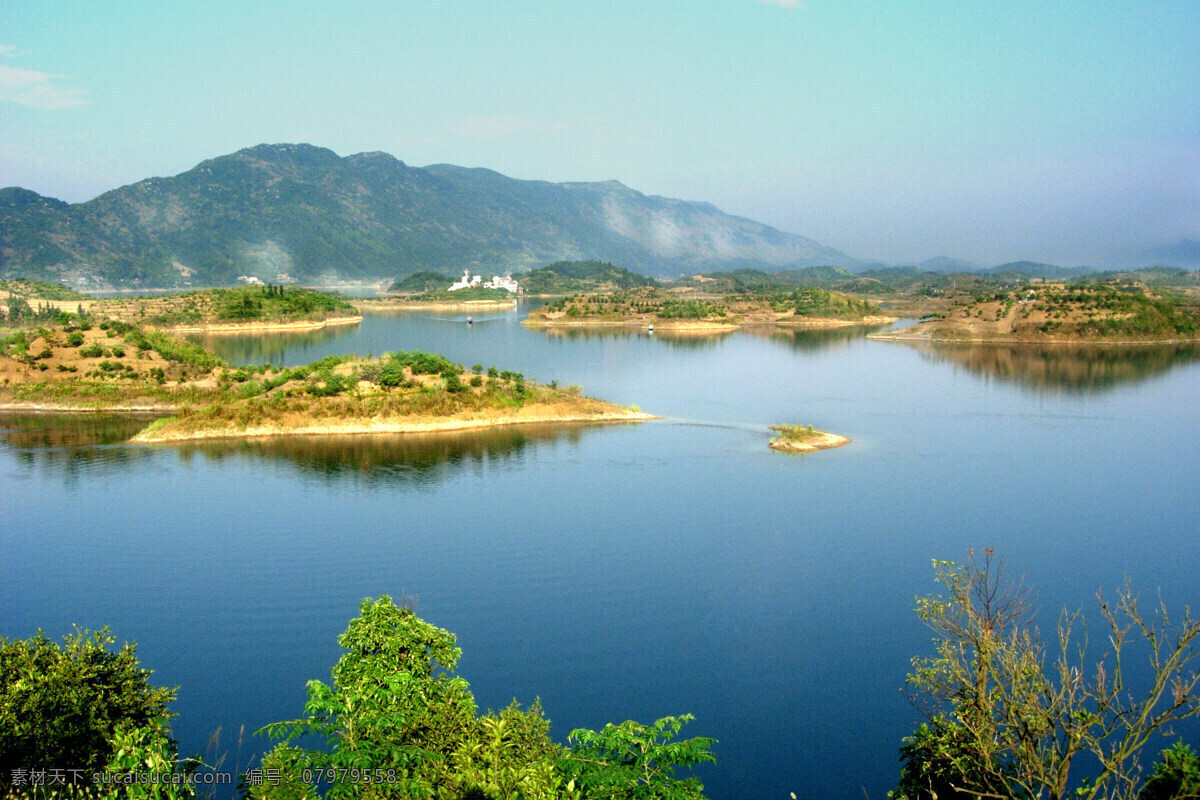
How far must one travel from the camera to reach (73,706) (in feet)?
32.3

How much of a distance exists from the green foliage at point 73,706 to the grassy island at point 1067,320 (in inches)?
3198

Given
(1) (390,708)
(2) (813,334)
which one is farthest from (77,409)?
(2) (813,334)

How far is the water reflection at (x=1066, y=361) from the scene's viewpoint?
55.9m

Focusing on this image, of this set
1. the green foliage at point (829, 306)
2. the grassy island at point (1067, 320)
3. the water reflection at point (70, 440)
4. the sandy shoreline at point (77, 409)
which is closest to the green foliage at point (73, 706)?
the water reflection at point (70, 440)

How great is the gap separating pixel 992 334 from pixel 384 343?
57.3m

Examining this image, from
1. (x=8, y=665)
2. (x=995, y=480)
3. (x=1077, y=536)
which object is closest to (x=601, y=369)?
(x=995, y=480)

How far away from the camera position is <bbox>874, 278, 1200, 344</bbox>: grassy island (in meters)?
77.2

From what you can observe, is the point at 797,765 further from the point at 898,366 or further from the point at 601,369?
the point at 898,366

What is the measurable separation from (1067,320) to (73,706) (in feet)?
282

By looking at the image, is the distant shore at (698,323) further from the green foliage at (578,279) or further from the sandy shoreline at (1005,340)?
the green foliage at (578,279)

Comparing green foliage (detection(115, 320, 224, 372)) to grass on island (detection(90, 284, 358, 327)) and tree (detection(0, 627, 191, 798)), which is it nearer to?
grass on island (detection(90, 284, 358, 327))

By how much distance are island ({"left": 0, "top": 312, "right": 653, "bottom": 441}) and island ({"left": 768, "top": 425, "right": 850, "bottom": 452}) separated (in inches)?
316

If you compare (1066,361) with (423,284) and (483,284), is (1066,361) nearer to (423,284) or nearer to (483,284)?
(483,284)

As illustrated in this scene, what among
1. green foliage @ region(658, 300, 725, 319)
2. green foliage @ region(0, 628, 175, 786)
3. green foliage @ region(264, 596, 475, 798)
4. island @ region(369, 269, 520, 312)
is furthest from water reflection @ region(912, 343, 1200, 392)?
island @ region(369, 269, 520, 312)
